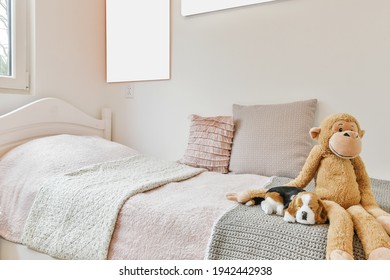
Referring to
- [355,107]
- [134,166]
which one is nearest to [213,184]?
[134,166]

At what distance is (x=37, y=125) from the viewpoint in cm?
164

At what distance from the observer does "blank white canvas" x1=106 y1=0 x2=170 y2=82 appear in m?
1.94

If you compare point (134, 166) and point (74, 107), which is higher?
point (74, 107)

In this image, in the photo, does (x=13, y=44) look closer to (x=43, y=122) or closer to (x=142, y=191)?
(x=43, y=122)

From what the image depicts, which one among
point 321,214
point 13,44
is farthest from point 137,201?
point 13,44

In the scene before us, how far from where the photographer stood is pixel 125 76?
6.94 ft

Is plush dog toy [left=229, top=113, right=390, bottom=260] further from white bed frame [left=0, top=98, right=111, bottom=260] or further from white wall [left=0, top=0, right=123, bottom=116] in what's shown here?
white wall [left=0, top=0, right=123, bottom=116]

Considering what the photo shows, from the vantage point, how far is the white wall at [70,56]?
172 cm

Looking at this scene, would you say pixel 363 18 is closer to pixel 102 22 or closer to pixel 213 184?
pixel 213 184

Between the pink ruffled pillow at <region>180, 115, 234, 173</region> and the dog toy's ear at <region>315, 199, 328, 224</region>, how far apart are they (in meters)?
0.77

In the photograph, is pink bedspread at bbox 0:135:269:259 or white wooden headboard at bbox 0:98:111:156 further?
white wooden headboard at bbox 0:98:111:156

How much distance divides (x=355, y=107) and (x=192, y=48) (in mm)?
954

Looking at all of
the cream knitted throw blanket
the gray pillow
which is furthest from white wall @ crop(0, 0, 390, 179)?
the cream knitted throw blanket

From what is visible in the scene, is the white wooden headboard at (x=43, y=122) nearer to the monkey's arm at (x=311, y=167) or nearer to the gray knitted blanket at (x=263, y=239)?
the gray knitted blanket at (x=263, y=239)
